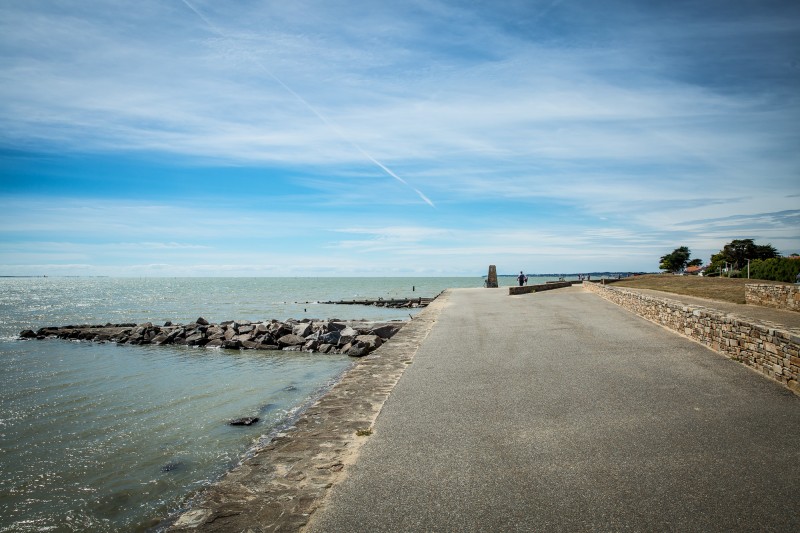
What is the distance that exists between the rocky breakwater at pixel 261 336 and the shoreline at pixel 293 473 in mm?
10248

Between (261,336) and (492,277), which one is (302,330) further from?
(492,277)

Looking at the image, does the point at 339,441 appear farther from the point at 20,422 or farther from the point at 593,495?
the point at 20,422

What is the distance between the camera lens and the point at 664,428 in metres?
5.01

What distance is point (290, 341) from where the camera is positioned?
18875mm

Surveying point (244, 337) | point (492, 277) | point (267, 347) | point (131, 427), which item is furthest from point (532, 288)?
point (131, 427)

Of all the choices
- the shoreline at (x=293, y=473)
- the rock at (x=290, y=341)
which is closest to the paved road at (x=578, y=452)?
the shoreline at (x=293, y=473)

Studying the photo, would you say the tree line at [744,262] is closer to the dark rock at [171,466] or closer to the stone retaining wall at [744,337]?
the stone retaining wall at [744,337]

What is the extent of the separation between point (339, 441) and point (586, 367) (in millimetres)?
5096

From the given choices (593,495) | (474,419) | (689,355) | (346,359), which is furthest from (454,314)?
(593,495)

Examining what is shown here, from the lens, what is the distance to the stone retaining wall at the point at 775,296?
14.8 m

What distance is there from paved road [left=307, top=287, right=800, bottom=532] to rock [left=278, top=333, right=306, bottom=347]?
38.0 feet

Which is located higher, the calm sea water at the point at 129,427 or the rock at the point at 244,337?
the rock at the point at 244,337

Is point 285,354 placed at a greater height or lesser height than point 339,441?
lesser

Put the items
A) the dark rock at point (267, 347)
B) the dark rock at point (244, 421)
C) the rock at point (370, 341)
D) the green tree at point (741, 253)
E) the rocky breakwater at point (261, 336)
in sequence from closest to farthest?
the dark rock at point (244, 421)
the rock at point (370, 341)
the rocky breakwater at point (261, 336)
the dark rock at point (267, 347)
the green tree at point (741, 253)
